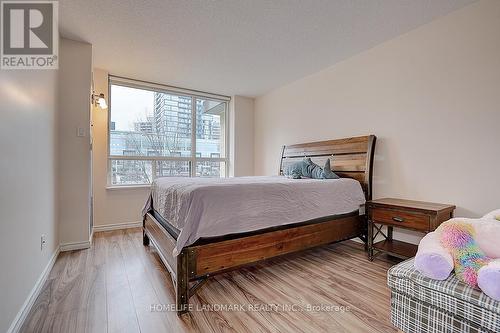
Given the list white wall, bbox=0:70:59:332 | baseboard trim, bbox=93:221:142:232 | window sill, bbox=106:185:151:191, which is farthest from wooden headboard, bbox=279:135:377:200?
white wall, bbox=0:70:59:332

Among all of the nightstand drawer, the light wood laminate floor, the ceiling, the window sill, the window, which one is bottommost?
the light wood laminate floor

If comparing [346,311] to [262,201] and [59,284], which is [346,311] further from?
[59,284]

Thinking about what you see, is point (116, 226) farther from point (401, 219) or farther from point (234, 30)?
point (401, 219)

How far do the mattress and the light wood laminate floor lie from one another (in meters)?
0.48

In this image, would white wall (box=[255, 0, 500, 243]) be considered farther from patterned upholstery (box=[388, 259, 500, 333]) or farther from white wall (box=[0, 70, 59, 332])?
white wall (box=[0, 70, 59, 332])

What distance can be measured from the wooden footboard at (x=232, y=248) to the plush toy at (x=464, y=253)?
1087mm

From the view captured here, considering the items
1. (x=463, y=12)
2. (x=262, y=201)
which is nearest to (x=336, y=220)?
(x=262, y=201)

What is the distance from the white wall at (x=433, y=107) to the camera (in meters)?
1.99

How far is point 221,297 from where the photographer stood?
1.74 metres

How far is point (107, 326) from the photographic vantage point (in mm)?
1417

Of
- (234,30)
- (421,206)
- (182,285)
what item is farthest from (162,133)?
(421,206)

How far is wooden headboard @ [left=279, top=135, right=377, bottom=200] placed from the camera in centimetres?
273

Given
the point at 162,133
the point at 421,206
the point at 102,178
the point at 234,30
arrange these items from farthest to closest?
the point at 162,133 → the point at 102,178 → the point at 234,30 → the point at 421,206

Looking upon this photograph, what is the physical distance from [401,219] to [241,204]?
153cm
